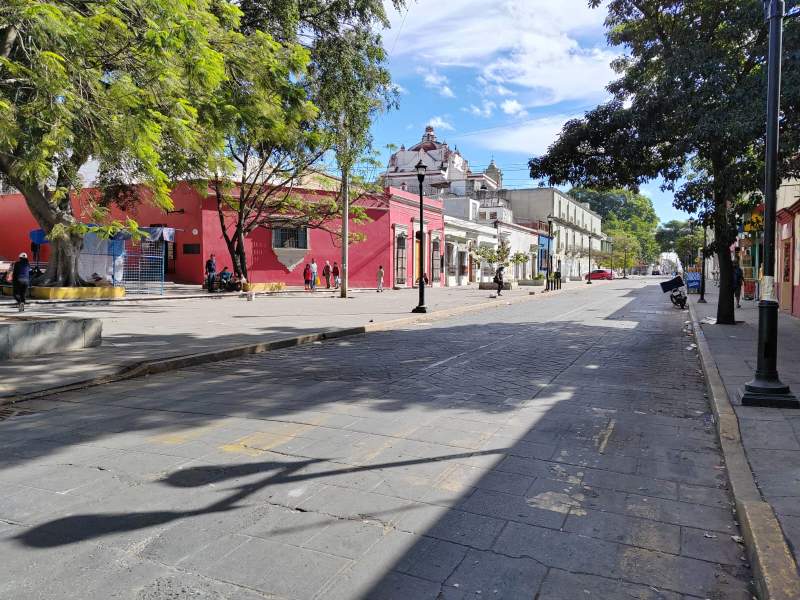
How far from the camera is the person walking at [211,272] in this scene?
88.6 ft

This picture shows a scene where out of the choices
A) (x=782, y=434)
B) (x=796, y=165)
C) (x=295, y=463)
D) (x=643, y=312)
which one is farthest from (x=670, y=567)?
(x=643, y=312)

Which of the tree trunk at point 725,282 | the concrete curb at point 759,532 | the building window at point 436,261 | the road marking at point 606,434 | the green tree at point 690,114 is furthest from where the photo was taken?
the building window at point 436,261

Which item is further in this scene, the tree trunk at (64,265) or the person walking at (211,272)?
the person walking at (211,272)

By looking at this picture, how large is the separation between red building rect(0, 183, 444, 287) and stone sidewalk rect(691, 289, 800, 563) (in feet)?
74.3

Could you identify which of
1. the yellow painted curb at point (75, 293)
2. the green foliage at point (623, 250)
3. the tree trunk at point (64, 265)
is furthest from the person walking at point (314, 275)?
the green foliage at point (623, 250)

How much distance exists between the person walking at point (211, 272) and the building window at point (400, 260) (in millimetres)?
12170

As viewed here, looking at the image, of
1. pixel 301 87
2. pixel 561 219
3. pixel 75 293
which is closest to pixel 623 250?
pixel 561 219

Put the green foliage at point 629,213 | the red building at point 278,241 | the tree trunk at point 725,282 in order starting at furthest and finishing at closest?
the green foliage at point 629,213, the red building at point 278,241, the tree trunk at point 725,282

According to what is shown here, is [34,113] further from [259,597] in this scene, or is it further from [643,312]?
[643,312]

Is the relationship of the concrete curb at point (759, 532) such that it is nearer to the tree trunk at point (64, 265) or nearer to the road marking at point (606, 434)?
the road marking at point (606, 434)

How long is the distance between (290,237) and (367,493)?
29.3 metres

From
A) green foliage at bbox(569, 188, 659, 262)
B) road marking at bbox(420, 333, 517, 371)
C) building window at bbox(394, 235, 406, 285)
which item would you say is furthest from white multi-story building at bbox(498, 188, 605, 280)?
road marking at bbox(420, 333, 517, 371)

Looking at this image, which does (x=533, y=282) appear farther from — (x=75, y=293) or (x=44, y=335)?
(x=44, y=335)

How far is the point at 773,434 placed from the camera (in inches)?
206
